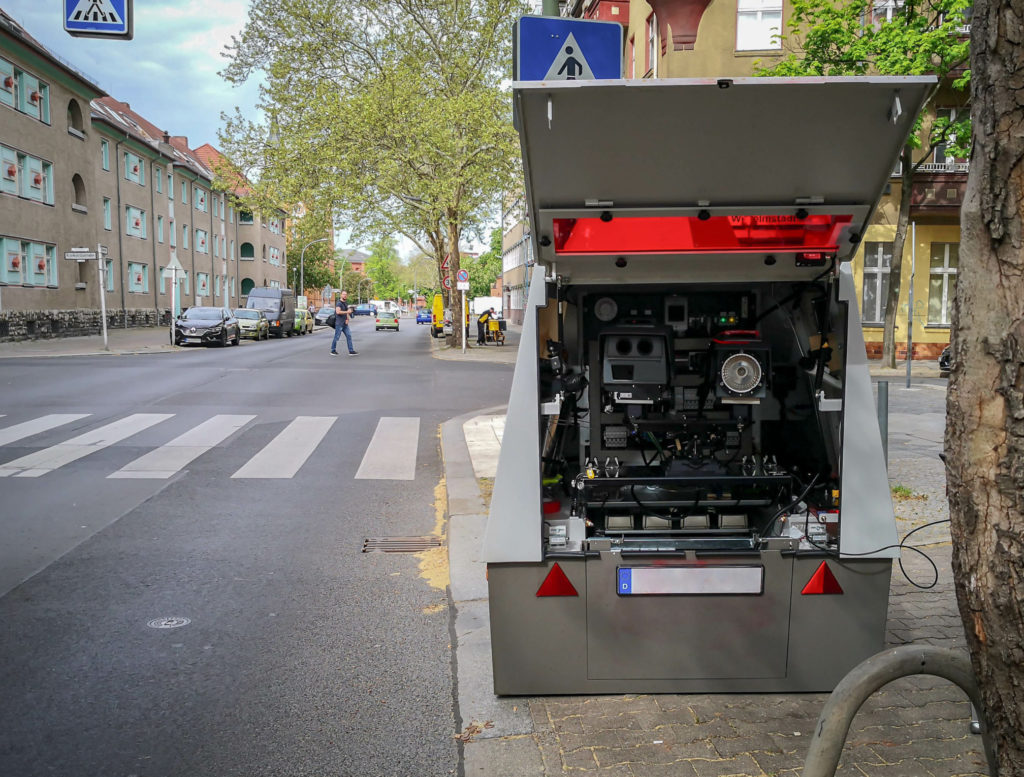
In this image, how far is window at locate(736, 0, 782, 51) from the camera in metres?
26.0

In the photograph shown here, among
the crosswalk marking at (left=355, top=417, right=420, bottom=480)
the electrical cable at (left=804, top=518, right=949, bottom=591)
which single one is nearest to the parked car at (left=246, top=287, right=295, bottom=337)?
the crosswalk marking at (left=355, top=417, right=420, bottom=480)

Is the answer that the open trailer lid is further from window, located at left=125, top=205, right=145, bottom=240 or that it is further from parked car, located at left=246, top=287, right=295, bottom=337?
window, located at left=125, top=205, right=145, bottom=240

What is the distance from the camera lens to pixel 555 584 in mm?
3639

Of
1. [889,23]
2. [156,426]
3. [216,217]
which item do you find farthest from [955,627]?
[216,217]

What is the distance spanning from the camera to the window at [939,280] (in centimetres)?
2866

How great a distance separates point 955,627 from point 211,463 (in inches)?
300

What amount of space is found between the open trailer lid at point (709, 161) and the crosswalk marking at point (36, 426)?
372 inches

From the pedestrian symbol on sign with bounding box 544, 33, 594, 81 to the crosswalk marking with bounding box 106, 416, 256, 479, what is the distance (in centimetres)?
566

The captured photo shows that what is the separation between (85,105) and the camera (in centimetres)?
3969

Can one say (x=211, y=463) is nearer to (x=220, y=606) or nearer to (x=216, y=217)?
(x=220, y=606)

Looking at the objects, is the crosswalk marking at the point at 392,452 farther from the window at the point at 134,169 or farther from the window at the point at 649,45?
the window at the point at 134,169

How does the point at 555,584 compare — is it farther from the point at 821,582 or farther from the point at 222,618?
the point at 222,618

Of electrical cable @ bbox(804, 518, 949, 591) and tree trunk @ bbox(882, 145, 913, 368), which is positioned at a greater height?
tree trunk @ bbox(882, 145, 913, 368)

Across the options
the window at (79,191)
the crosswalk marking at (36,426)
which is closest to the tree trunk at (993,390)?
the crosswalk marking at (36,426)
